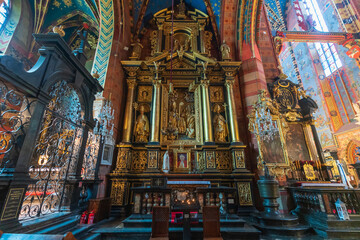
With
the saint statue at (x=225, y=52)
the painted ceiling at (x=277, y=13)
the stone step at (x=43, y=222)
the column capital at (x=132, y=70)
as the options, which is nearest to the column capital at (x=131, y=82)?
the column capital at (x=132, y=70)

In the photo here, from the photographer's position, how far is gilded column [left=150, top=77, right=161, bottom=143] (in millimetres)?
7406

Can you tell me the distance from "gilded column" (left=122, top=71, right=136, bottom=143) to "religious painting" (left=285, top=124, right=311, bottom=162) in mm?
7720

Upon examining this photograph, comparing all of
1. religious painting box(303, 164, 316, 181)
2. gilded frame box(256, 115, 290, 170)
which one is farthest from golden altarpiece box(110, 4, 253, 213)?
religious painting box(303, 164, 316, 181)

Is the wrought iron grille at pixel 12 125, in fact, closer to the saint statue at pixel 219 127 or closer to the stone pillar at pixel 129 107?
the stone pillar at pixel 129 107

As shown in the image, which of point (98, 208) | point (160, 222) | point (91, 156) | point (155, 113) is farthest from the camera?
point (155, 113)

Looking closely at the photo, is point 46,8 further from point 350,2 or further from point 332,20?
point 332,20

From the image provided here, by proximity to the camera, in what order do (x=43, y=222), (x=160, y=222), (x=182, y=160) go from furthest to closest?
(x=182, y=160), (x=160, y=222), (x=43, y=222)

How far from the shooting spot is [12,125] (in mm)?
2697

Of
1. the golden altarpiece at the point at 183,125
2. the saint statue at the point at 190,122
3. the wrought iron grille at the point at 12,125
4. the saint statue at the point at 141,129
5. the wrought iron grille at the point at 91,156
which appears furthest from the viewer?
the saint statue at the point at 190,122

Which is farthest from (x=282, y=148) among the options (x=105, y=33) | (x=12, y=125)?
(x=105, y=33)

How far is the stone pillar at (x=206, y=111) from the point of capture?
7.40 meters

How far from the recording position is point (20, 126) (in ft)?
8.94

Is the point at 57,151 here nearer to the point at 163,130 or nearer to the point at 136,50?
the point at 163,130

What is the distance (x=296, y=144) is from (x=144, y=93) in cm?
814
